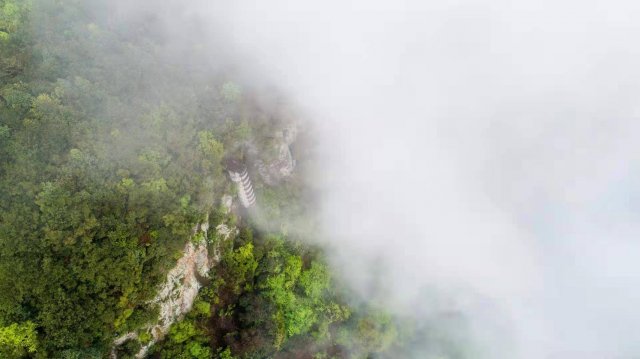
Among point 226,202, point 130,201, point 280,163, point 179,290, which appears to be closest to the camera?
point 130,201

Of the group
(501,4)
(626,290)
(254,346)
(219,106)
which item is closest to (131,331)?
(254,346)

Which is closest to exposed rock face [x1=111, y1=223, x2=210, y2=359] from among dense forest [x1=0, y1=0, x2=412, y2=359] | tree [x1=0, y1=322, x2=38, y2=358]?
dense forest [x1=0, y1=0, x2=412, y2=359]

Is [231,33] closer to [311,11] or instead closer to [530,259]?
[311,11]

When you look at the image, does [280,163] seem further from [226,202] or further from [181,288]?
[181,288]

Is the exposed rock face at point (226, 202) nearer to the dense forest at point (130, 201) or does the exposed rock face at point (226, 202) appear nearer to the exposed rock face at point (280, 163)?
the dense forest at point (130, 201)

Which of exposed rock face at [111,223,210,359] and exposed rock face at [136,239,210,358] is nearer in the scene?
exposed rock face at [111,223,210,359]

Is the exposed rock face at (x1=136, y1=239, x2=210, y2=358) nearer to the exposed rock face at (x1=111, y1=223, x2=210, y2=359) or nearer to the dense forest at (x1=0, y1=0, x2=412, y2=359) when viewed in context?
the exposed rock face at (x1=111, y1=223, x2=210, y2=359)

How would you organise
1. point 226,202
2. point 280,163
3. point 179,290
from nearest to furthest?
point 179,290 < point 226,202 < point 280,163

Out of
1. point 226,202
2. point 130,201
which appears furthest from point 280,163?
point 130,201
